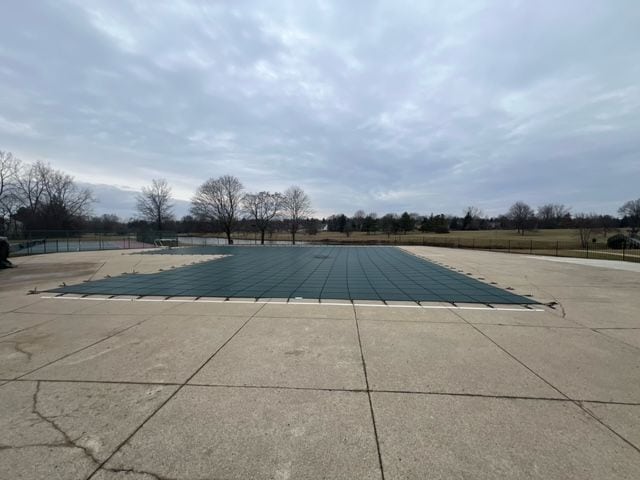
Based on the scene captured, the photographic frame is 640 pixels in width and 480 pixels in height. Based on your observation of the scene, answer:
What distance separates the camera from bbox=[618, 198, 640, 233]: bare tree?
60156 mm

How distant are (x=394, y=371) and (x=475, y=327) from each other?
2432 mm

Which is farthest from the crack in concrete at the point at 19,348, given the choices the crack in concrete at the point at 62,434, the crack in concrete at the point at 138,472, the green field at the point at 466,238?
the green field at the point at 466,238

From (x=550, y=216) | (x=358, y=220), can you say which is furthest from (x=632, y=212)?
(x=358, y=220)

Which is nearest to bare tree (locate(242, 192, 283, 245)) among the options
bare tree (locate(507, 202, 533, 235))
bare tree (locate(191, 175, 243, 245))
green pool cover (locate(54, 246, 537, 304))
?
bare tree (locate(191, 175, 243, 245))

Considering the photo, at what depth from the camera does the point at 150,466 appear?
1832 mm

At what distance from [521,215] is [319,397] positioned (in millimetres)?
100965

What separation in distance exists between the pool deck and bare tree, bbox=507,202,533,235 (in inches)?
3722

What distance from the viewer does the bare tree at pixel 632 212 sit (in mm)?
60156

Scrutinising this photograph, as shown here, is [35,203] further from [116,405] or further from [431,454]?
[431,454]

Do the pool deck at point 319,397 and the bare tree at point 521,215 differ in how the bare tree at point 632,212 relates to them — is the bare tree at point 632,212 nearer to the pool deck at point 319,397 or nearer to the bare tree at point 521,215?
the bare tree at point 521,215

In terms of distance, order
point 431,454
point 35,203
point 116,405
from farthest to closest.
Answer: point 35,203 < point 116,405 < point 431,454

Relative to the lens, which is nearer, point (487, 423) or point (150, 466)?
point (150, 466)

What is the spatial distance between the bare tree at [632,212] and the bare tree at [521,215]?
19137mm

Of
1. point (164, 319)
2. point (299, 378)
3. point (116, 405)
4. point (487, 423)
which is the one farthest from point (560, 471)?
point (164, 319)
